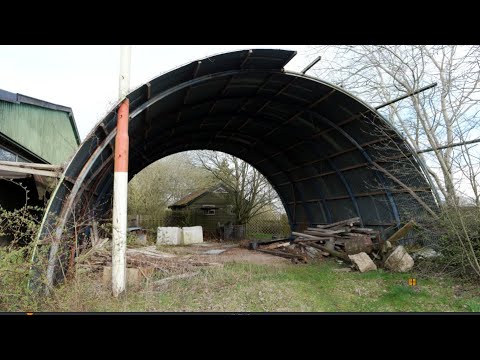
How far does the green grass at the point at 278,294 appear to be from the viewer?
5.52m

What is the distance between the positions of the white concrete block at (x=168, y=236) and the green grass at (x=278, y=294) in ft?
29.9

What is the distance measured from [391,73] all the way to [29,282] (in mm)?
11860

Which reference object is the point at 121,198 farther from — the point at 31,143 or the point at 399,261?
the point at 31,143

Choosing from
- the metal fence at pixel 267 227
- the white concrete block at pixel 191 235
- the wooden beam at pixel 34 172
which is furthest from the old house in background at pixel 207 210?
the wooden beam at pixel 34 172

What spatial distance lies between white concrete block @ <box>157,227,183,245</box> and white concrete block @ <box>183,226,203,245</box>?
324mm

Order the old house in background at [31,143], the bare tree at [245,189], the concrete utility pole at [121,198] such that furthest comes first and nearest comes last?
the bare tree at [245,189], the old house in background at [31,143], the concrete utility pole at [121,198]

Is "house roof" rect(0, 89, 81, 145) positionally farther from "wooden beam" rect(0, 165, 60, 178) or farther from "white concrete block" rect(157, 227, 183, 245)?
"white concrete block" rect(157, 227, 183, 245)

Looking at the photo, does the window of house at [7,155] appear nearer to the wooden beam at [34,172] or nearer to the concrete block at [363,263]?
the wooden beam at [34,172]

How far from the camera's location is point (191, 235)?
59.7 ft

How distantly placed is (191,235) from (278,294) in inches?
470

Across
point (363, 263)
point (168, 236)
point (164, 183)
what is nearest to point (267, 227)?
point (168, 236)

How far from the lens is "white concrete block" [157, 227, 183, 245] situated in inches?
675
